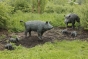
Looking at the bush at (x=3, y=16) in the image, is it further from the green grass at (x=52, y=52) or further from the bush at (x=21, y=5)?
the bush at (x=21, y=5)

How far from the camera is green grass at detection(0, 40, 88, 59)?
28.0ft

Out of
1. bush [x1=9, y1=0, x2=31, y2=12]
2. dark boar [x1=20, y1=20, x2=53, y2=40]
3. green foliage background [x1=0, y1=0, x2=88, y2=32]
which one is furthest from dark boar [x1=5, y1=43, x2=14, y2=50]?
bush [x1=9, y1=0, x2=31, y2=12]

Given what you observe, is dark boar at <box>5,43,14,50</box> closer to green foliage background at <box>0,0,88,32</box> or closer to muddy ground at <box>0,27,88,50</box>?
muddy ground at <box>0,27,88,50</box>

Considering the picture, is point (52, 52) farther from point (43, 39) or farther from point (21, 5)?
point (21, 5)

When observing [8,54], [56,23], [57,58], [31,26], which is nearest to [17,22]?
[56,23]

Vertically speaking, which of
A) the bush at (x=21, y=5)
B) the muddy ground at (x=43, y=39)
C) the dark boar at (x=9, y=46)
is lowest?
the muddy ground at (x=43, y=39)

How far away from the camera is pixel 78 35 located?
40.6 ft

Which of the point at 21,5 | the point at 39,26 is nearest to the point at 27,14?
the point at 21,5

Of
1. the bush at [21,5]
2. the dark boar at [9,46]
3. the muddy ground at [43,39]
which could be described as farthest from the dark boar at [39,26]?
the bush at [21,5]

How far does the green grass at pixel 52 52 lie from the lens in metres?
8.55

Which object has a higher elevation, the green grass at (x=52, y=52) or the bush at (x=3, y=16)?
the bush at (x=3, y=16)

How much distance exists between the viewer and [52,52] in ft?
29.2

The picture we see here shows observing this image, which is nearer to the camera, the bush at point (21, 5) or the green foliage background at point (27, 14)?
the green foliage background at point (27, 14)

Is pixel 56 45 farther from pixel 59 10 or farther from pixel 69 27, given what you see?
pixel 59 10
